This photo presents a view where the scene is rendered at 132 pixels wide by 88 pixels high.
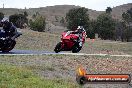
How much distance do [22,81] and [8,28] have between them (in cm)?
838

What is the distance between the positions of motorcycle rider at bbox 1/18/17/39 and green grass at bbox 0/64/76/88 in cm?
499

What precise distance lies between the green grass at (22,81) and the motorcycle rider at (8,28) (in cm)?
499

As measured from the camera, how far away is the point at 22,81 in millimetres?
15625

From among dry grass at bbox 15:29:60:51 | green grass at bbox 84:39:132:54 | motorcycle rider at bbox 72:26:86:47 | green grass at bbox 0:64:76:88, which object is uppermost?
motorcycle rider at bbox 72:26:86:47

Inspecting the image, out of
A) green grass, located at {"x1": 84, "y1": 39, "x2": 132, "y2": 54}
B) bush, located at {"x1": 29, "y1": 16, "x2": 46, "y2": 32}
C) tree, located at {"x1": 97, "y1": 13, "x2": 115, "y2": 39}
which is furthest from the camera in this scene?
bush, located at {"x1": 29, "y1": 16, "x2": 46, "y2": 32}

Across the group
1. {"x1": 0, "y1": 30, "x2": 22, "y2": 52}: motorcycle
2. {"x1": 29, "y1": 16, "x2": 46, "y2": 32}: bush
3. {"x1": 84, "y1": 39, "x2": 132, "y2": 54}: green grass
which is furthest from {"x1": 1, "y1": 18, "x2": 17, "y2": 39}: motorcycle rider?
{"x1": 29, "y1": 16, "x2": 46, "y2": 32}: bush

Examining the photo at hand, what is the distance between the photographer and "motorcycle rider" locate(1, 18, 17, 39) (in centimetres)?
2264

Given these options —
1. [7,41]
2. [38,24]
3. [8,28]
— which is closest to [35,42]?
[7,41]

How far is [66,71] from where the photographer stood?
A: 21.7m

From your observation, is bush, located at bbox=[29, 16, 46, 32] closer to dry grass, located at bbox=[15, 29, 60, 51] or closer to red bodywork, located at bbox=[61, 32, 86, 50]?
dry grass, located at bbox=[15, 29, 60, 51]

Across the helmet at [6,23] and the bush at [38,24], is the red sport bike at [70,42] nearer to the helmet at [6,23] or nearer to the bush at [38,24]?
the helmet at [6,23]

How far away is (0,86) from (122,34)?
10382 centimetres

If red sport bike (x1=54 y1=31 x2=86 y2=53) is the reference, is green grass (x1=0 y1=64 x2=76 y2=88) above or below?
below

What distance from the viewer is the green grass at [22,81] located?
1485 cm
